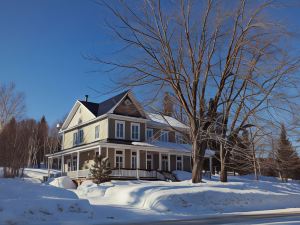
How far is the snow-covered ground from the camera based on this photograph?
37.3 feet

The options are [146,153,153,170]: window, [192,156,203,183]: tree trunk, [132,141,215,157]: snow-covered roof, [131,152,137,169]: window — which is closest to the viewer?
[192,156,203,183]: tree trunk

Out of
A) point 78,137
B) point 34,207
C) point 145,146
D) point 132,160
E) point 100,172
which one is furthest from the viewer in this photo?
point 78,137

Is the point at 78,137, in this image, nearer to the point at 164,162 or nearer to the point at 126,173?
the point at 126,173

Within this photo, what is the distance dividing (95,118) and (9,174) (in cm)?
1072

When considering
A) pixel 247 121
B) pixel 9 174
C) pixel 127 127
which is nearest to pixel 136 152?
pixel 127 127

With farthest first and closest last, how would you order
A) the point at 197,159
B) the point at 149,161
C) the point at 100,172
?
the point at 149,161 → the point at 100,172 → the point at 197,159

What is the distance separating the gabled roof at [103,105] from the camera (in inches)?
1470

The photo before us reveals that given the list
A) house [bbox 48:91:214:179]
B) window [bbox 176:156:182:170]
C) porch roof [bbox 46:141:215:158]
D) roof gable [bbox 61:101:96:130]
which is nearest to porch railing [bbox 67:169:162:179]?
house [bbox 48:91:214:179]

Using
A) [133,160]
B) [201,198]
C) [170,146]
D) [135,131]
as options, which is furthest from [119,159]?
[201,198]

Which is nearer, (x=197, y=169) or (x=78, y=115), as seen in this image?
(x=197, y=169)

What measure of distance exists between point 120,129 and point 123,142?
1770 millimetres

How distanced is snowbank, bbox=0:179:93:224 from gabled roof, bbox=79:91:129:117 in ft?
76.7

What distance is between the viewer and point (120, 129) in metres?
36.6

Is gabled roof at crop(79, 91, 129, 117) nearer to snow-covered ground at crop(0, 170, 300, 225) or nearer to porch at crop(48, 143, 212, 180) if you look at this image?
porch at crop(48, 143, 212, 180)
